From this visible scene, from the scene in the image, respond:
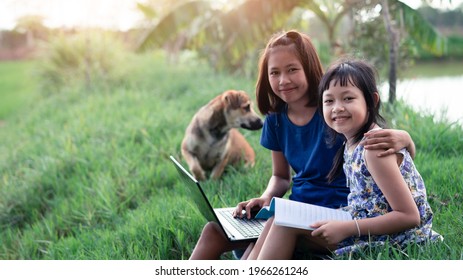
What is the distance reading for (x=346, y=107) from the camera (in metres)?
2.31

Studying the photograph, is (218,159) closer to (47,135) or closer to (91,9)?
(47,135)

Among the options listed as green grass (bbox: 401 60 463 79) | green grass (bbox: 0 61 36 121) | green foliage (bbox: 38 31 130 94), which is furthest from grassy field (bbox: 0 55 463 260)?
green grass (bbox: 401 60 463 79)

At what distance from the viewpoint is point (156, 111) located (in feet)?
25.3

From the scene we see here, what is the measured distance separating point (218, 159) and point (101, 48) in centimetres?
997

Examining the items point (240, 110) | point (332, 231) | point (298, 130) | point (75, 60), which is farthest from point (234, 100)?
point (75, 60)

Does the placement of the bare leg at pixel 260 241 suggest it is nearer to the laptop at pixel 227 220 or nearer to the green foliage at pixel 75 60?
the laptop at pixel 227 220

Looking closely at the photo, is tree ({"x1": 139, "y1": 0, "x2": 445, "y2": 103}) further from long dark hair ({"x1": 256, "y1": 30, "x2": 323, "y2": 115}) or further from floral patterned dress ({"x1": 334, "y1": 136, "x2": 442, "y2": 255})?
floral patterned dress ({"x1": 334, "y1": 136, "x2": 442, "y2": 255})

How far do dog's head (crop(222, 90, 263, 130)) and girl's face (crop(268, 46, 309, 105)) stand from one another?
1.68m

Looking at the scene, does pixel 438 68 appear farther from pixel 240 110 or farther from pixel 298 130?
pixel 298 130

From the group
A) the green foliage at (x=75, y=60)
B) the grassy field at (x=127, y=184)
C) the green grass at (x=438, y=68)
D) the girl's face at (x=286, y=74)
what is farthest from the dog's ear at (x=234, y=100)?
the green grass at (x=438, y=68)

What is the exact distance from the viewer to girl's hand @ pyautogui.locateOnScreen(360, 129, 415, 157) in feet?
7.14

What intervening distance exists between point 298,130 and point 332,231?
0.79 meters

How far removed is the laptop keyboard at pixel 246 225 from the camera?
8.57 feet

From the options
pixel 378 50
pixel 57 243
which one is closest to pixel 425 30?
pixel 378 50
